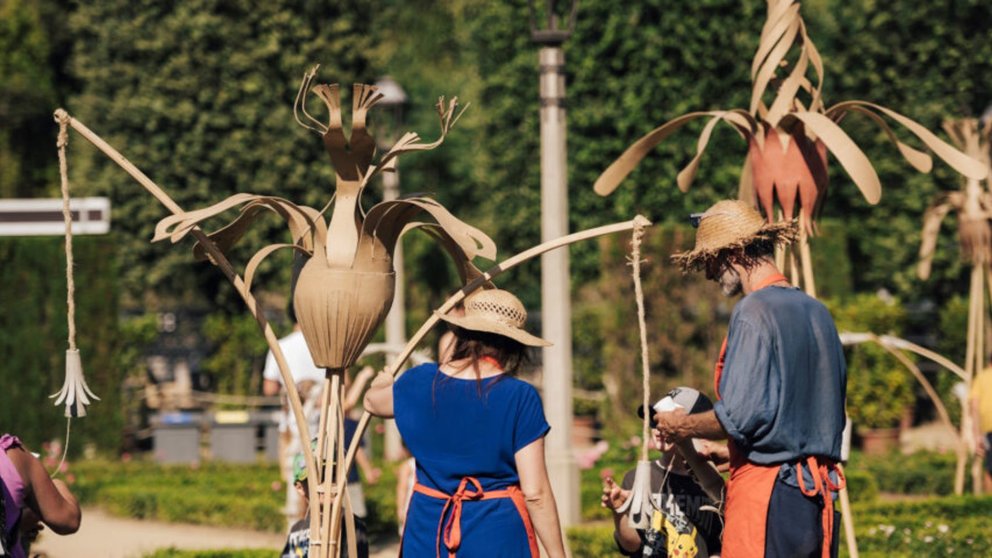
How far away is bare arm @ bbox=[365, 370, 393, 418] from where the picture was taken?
4.12 m

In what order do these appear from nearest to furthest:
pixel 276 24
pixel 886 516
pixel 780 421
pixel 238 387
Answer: pixel 780 421
pixel 886 516
pixel 238 387
pixel 276 24

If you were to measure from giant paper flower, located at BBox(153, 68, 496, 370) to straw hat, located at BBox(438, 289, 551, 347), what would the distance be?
0.47 ft

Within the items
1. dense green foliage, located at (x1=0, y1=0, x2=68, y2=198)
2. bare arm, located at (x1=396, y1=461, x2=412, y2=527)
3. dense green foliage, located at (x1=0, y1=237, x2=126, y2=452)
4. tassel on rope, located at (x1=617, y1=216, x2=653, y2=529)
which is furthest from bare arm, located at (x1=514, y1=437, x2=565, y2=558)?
dense green foliage, located at (x1=0, y1=0, x2=68, y2=198)

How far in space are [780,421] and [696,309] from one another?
33.2ft

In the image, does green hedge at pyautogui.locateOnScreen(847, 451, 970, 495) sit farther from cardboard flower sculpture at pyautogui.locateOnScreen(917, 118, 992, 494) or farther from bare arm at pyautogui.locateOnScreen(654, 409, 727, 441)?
bare arm at pyautogui.locateOnScreen(654, 409, 727, 441)

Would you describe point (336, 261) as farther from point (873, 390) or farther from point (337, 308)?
point (873, 390)

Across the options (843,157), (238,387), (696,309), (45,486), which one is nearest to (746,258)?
(843,157)

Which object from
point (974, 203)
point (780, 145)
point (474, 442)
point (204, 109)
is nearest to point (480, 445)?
point (474, 442)

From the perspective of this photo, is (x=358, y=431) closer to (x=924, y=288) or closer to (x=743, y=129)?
(x=743, y=129)

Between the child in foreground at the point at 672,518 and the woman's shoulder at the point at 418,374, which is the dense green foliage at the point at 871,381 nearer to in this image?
A: the child in foreground at the point at 672,518


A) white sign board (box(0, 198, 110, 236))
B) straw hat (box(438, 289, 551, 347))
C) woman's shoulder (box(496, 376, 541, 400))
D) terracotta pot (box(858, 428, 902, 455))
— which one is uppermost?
white sign board (box(0, 198, 110, 236))

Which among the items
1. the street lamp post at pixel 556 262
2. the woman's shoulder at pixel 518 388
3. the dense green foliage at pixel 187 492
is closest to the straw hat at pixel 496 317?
the woman's shoulder at pixel 518 388

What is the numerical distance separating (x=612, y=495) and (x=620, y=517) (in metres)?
0.17

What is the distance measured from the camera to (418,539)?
4.05 m
